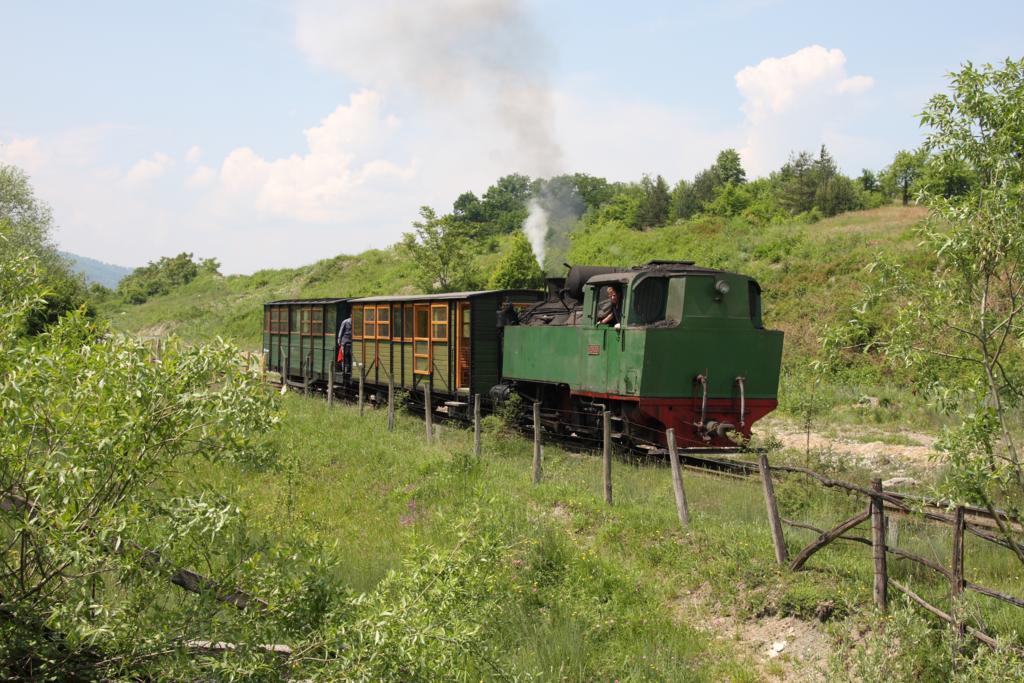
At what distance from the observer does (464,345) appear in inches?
699

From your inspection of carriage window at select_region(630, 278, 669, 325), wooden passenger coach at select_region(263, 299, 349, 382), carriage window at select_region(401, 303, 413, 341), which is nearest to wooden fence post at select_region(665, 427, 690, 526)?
carriage window at select_region(630, 278, 669, 325)

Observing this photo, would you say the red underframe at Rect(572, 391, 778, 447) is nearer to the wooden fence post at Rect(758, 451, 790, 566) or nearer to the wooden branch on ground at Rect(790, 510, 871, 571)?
the wooden fence post at Rect(758, 451, 790, 566)

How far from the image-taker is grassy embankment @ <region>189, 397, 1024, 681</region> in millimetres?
7352

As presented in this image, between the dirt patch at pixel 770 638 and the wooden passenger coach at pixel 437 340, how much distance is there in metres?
9.49

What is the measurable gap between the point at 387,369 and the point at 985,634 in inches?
622

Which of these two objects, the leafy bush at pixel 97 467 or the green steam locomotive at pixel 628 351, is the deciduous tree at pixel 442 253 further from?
the leafy bush at pixel 97 467

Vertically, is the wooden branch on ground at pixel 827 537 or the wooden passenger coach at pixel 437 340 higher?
the wooden passenger coach at pixel 437 340

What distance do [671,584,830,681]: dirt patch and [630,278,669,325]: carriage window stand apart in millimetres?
5413

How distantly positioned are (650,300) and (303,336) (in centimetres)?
1534

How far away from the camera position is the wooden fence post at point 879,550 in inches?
288

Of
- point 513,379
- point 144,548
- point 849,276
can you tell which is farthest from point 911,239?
point 144,548

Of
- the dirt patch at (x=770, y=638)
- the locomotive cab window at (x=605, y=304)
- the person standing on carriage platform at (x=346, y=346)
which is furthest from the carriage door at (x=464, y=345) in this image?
the dirt patch at (x=770, y=638)

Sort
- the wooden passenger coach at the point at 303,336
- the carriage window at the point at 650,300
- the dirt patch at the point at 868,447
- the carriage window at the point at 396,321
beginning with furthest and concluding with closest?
1. the wooden passenger coach at the point at 303,336
2. the carriage window at the point at 396,321
3. the dirt patch at the point at 868,447
4. the carriage window at the point at 650,300

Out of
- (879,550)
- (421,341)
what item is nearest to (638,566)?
(879,550)
